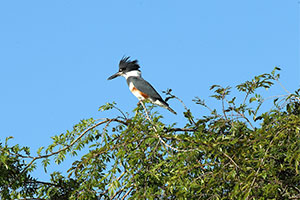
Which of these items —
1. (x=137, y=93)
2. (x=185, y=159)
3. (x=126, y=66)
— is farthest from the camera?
(x=126, y=66)

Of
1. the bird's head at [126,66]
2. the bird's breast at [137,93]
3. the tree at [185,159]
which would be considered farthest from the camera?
the bird's head at [126,66]

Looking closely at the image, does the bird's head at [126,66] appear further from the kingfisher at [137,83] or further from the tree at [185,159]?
the tree at [185,159]

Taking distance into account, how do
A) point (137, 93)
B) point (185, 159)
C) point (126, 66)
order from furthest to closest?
point (126, 66)
point (137, 93)
point (185, 159)

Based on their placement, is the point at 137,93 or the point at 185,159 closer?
the point at 185,159

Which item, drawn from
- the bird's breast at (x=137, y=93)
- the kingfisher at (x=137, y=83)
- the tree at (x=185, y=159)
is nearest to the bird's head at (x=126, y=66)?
the kingfisher at (x=137, y=83)

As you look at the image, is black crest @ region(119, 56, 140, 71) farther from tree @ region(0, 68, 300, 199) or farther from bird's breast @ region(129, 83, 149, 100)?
tree @ region(0, 68, 300, 199)

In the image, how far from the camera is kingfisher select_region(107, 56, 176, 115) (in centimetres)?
782

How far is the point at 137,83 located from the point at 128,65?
2.46 feet

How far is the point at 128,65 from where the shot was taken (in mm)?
8602

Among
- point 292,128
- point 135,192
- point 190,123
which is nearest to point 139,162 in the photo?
point 135,192

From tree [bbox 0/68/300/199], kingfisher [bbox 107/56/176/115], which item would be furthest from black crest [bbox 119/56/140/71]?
tree [bbox 0/68/300/199]

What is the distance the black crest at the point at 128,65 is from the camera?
857 cm

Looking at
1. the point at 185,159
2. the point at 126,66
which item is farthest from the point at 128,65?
the point at 185,159

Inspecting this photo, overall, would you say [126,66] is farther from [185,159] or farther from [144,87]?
[185,159]
